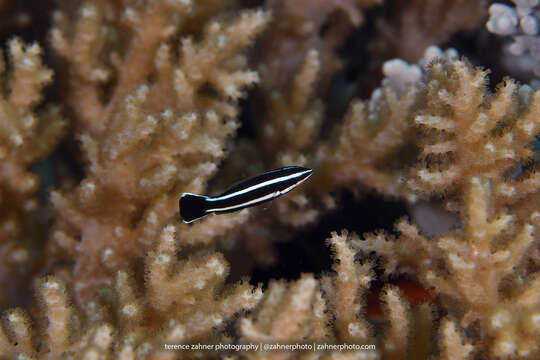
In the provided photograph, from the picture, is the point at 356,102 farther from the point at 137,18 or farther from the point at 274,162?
the point at 137,18

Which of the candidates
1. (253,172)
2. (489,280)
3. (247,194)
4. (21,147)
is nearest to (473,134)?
(489,280)

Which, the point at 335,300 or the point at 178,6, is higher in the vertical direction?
the point at 178,6

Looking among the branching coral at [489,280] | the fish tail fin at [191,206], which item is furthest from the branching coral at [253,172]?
the fish tail fin at [191,206]

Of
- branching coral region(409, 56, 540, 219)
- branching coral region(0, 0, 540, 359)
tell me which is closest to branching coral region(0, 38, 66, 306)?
branching coral region(0, 0, 540, 359)

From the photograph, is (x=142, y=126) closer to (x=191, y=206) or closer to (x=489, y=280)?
(x=191, y=206)

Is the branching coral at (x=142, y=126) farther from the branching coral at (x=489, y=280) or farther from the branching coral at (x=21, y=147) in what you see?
the branching coral at (x=489, y=280)

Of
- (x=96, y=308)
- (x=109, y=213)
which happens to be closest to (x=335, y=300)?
(x=96, y=308)
